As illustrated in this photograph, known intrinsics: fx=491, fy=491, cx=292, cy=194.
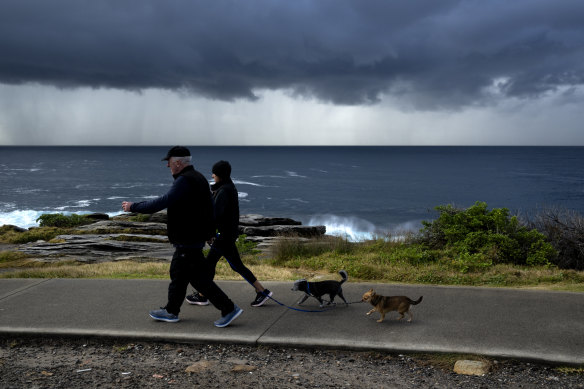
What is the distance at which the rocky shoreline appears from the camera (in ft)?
52.5

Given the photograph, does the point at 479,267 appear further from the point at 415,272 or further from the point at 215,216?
the point at 215,216

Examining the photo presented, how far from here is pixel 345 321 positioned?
556cm

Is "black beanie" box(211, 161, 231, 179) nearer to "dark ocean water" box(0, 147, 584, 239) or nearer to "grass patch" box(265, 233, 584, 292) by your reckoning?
"grass patch" box(265, 233, 584, 292)

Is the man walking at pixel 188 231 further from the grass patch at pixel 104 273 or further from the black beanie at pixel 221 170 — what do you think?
the grass patch at pixel 104 273

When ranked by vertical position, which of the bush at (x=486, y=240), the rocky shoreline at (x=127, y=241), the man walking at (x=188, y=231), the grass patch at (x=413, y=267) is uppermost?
the man walking at (x=188, y=231)

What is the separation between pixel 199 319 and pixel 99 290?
211 cm

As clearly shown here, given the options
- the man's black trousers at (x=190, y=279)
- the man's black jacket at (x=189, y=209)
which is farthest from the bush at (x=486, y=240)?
the man's black jacket at (x=189, y=209)

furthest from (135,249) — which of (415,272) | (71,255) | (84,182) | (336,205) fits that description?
(84,182)

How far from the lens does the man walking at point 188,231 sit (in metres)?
5.18

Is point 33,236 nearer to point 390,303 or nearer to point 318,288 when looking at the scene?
point 318,288

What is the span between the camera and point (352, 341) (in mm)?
4906

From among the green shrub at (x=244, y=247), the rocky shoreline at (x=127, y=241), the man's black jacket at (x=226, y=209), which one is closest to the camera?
the man's black jacket at (x=226, y=209)

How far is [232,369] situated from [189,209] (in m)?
1.72

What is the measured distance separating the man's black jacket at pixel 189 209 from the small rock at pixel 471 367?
2844 mm
